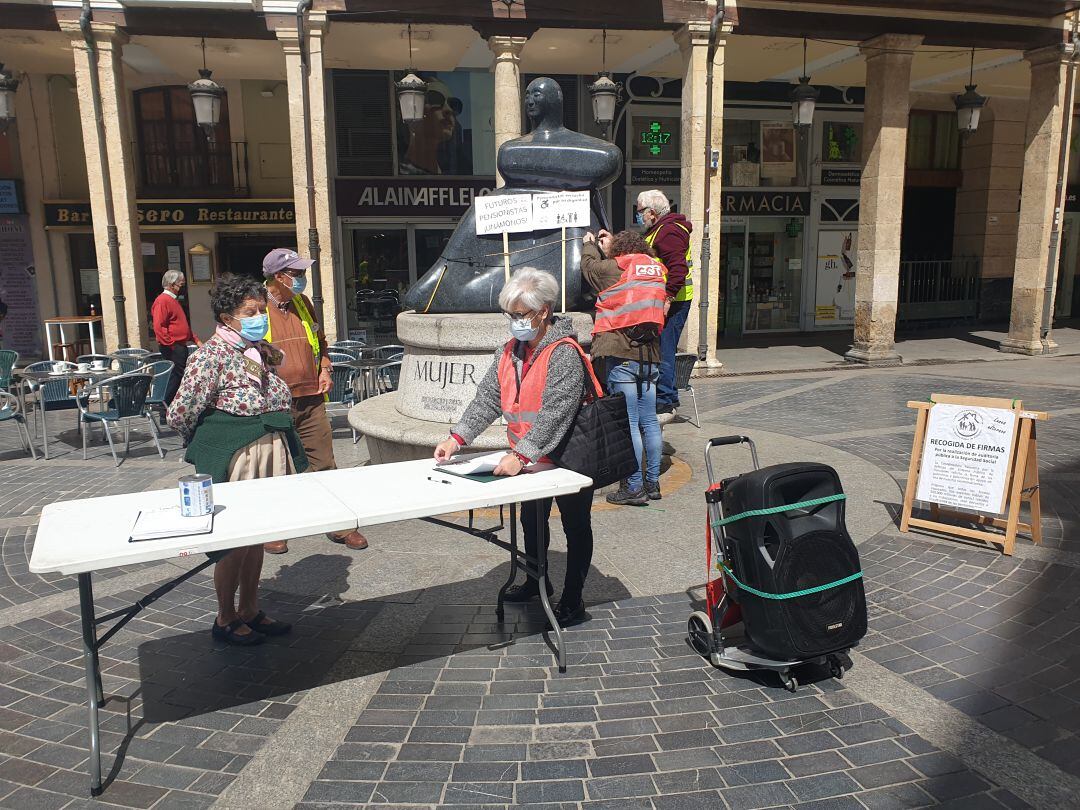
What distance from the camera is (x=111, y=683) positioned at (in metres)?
3.58

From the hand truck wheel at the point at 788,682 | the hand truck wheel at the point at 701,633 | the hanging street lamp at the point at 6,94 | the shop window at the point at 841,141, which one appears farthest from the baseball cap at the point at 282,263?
the shop window at the point at 841,141

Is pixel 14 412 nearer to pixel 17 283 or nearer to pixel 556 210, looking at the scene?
pixel 556 210

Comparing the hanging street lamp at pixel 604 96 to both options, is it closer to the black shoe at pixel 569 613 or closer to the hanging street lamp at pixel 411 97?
the hanging street lamp at pixel 411 97

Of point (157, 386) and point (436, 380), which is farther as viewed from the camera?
point (157, 386)

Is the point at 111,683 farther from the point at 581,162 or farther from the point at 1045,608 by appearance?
the point at 581,162

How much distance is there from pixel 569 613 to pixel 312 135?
9.44 metres

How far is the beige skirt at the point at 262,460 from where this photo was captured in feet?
12.7

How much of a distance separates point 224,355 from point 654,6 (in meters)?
10.4

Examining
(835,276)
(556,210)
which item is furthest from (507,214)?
(835,276)

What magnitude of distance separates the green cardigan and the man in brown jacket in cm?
112

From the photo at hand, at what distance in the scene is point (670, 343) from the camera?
7020 mm

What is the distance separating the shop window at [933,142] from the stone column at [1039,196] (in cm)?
528

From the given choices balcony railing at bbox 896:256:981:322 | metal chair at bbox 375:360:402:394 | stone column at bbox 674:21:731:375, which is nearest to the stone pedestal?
metal chair at bbox 375:360:402:394

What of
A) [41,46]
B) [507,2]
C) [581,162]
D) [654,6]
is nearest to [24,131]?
[41,46]
